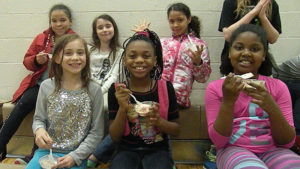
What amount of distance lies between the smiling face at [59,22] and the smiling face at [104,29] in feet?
0.99

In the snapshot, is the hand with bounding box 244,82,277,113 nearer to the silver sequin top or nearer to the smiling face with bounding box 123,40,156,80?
the smiling face with bounding box 123,40,156,80

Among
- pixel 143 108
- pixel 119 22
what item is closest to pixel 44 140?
pixel 143 108

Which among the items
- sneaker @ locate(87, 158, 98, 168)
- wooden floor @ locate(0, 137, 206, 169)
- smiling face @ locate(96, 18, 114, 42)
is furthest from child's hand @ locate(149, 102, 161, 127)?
smiling face @ locate(96, 18, 114, 42)

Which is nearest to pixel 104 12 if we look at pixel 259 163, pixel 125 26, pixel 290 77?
pixel 125 26

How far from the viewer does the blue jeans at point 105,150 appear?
1.96 meters

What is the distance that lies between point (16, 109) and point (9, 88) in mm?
727

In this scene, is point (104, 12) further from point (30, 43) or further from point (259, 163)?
point (259, 163)

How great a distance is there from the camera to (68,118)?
Answer: 5.47 feet

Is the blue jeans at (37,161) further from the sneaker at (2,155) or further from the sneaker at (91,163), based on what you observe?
the sneaker at (2,155)

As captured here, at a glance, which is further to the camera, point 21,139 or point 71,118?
point 21,139

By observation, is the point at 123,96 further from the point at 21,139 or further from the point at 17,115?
the point at 21,139

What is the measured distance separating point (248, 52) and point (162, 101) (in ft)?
1.77

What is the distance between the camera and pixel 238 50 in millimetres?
1542

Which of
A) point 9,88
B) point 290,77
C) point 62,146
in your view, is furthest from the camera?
point 9,88
